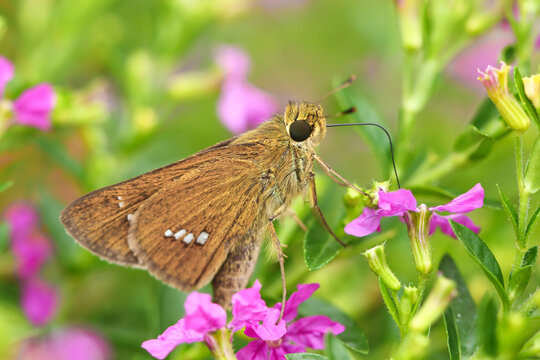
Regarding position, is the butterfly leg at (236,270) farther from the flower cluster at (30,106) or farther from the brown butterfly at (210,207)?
the flower cluster at (30,106)

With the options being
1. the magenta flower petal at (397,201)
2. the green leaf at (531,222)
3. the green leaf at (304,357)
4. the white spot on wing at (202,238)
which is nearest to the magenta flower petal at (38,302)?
the white spot on wing at (202,238)

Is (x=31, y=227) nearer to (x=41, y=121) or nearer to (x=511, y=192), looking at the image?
(x=41, y=121)

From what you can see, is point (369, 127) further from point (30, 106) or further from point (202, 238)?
point (30, 106)

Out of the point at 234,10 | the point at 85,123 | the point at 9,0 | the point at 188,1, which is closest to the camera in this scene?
the point at 85,123

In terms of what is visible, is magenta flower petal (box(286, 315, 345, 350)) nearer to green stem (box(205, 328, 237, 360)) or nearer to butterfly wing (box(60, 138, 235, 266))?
green stem (box(205, 328, 237, 360))

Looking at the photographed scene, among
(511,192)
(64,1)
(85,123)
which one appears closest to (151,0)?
(64,1)

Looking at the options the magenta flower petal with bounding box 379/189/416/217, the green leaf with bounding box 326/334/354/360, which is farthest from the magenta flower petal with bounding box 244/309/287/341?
the magenta flower petal with bounding box 379/189/416/217
